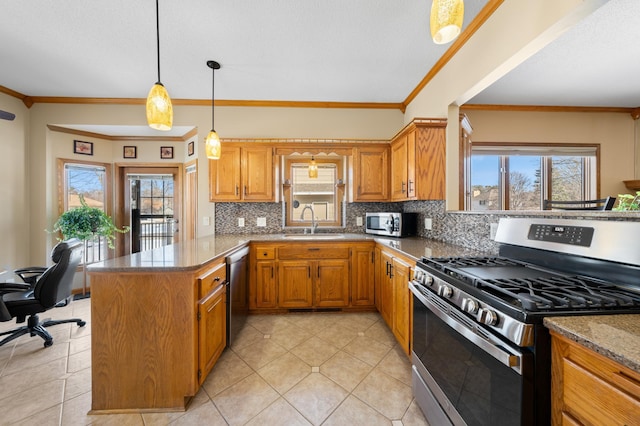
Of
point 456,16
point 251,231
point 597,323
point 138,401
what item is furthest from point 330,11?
point 138,401

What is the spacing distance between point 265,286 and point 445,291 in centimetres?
201

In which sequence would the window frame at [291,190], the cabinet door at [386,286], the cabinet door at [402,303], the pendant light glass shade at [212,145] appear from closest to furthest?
the cabinet door at [402,303], the cabinet door at [386,286], the pendant light glass shade at [212,145], the window frame at [291,190]

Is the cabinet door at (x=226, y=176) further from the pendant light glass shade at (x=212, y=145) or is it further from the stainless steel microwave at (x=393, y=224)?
the stainless steel microwave at (x=393, y=224)

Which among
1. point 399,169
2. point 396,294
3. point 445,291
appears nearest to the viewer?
point 445,291

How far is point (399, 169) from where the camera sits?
9.18 feet

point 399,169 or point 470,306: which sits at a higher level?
point 399,169

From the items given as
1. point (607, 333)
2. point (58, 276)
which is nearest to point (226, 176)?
point (58, 276)

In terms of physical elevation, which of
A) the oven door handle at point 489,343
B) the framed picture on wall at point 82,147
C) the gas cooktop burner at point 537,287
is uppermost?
the framed picture on wall at point 82,147

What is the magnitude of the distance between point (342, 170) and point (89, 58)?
9.53 ft

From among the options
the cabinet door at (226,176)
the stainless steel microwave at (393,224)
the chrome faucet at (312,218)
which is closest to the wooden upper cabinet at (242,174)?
the cabinet door at (226,176)

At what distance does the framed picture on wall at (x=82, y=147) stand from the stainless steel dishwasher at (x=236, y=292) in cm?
302

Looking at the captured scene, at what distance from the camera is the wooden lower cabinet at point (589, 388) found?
0.56 m

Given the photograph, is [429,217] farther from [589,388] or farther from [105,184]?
[105,184]

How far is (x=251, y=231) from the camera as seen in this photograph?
3271 millimetres
